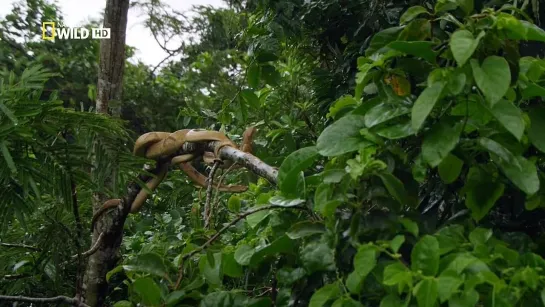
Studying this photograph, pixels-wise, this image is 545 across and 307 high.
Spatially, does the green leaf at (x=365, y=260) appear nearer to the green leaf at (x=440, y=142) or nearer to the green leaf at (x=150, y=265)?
the green leaf at (x=440, y=142)

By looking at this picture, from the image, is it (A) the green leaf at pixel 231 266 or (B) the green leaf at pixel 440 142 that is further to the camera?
(A) the green leaf at pixel 231 266

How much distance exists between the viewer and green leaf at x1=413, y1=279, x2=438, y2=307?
1.99 ft

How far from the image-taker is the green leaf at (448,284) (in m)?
0.60

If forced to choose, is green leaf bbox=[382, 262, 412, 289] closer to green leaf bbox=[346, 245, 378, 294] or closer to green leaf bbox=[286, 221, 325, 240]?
green leaf bbox=[346, 245, 378, 294]

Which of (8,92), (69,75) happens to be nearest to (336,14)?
(8,92)

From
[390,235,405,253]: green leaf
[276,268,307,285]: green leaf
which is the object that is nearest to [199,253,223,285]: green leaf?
[276,268,307,285]: green leaf

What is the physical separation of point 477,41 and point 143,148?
899 millimetres

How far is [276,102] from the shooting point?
217 centimetres

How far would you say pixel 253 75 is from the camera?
1.35 meters

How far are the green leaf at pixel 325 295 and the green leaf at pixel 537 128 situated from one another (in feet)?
0.91

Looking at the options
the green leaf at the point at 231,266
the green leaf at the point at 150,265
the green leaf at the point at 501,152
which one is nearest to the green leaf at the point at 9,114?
the green leaf at the point at 150,265

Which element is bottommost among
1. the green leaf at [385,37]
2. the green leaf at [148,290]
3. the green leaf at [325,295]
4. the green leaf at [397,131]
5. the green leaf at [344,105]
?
the green leaf at [148,290]

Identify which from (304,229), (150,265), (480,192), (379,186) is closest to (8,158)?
(150,265)

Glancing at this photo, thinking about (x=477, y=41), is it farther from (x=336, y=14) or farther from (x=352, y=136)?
(x=336, y=14)
